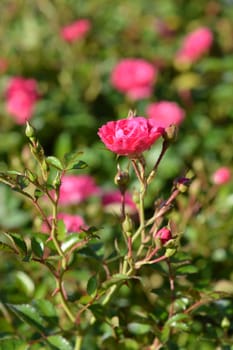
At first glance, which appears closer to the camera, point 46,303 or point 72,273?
point 46,303

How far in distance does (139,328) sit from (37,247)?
22cm

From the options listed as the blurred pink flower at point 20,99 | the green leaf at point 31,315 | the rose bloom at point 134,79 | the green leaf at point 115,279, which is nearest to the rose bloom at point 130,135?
the green leaf at point 115,279

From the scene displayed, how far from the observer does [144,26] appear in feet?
12.3

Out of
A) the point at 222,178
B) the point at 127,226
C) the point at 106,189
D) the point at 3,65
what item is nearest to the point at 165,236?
the point at 127,226

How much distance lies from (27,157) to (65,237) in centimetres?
66

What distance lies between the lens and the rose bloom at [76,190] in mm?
2002

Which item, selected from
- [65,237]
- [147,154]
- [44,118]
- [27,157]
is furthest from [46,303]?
[44,118]

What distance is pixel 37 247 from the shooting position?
113cm

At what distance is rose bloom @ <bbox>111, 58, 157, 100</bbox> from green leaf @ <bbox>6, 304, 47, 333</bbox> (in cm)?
180

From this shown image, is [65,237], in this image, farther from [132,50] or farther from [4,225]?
[132,50]

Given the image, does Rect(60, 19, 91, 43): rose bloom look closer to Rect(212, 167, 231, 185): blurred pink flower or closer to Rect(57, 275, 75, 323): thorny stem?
Rect(212, 167, 231, 185): blurred pink flower

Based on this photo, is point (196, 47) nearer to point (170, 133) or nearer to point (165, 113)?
point (165, 113)

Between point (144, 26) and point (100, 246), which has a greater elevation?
point (100, 246)

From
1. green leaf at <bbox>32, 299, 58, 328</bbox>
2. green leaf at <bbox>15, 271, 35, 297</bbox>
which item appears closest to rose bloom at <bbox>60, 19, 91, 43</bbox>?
green leaf at <bbox>15, 271, 35, 297</bbox>
